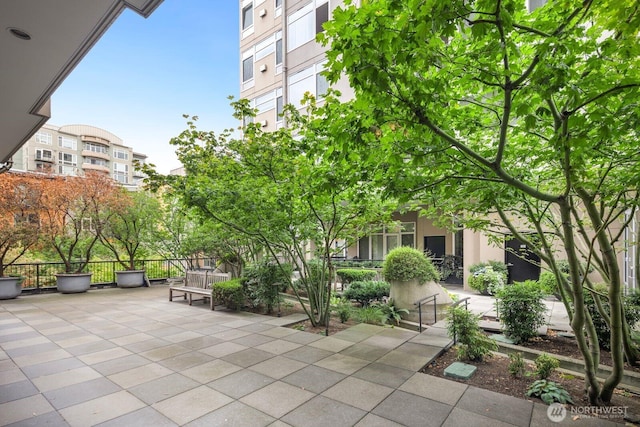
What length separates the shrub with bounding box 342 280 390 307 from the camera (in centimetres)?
895

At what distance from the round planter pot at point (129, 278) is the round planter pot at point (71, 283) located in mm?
1284

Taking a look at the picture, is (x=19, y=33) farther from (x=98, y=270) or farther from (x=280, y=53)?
(x=280, y=53)

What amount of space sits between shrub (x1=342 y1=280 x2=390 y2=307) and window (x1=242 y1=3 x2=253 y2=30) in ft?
58.2

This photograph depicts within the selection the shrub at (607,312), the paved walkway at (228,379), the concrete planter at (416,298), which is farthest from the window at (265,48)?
the shrub at (607,312)

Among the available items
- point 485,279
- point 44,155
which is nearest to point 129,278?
point 485,279

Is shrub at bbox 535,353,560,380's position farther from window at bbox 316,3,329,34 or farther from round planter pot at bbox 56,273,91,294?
window at bbox 316,3,329,34

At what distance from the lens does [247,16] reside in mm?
19781

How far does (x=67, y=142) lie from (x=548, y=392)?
6239 centimetres

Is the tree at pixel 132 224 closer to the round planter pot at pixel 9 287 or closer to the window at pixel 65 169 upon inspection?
the round planter pot at pixel 9 287

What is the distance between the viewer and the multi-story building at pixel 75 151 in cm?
4550

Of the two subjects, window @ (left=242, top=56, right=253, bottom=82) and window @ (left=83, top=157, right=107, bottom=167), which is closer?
window @ (left=242, top=56, right=253, bottom=82)

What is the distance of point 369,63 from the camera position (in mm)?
2451

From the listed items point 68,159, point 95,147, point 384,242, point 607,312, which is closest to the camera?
point 607,312

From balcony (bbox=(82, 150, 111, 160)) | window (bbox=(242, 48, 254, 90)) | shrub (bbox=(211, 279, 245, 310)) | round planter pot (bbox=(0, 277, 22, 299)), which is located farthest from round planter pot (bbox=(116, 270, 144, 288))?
balcony (bbox=(82, 150, 111, 160))
